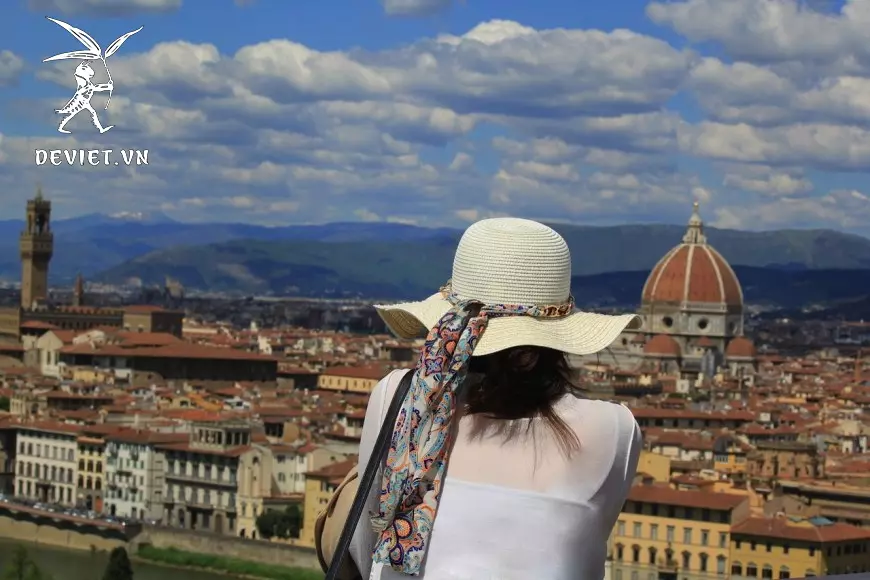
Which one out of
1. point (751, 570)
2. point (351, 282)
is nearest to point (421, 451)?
point (751, 570)

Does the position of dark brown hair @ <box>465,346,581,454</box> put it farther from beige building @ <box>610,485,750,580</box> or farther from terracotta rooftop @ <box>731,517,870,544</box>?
beige building @ <box>610,485,750,580</box>

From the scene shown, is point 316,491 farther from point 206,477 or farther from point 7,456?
Answer: point 7,456

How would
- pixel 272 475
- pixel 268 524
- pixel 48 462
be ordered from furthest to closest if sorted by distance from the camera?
pixel 48 462 < pixel 272 475 < pixel 268 524

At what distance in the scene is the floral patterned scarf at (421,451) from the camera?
80.0 inches

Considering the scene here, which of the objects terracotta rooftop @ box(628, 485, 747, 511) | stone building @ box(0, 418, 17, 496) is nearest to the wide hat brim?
terracotta rooftop @ box(628, 485, 747, 511)

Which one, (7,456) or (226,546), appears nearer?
(226,546)

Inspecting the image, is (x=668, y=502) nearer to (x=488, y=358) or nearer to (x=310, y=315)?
(x=488, y=358)

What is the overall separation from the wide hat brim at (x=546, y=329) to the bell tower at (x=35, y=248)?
60.3 m

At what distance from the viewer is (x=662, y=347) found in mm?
51969

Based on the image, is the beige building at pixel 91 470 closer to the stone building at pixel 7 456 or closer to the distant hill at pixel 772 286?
the stone building at pixel 7 456

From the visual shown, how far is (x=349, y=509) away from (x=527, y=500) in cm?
17

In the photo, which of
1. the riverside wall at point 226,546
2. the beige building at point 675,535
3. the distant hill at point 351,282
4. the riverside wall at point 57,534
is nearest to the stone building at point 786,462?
the beige building at point 675,535

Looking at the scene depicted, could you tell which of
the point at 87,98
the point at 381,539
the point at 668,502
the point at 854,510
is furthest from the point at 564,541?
the point at 854,510

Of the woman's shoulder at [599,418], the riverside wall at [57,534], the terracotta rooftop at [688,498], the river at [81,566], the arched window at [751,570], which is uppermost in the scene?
the woman's shoulder at [599,418]
